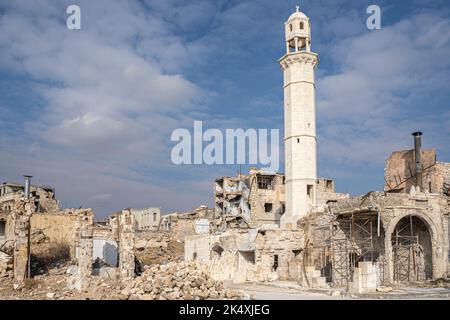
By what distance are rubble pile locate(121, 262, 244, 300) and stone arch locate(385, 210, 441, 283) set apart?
1125 cm

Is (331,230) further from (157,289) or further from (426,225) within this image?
(157,289)

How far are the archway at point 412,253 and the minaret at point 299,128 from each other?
9.93 m

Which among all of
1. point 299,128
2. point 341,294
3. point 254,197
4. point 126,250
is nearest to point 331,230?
A: point 341,294

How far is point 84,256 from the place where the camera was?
79.8 feet

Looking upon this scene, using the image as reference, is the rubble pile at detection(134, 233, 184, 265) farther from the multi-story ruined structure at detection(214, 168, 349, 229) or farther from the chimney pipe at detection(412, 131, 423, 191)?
the chimney pipe at detection(412, 131, 423, 191)

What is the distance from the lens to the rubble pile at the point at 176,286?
16078mm

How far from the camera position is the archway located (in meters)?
26.5

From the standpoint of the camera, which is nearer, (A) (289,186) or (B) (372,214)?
(B) (372,214)

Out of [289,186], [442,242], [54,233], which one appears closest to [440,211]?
[442,242]

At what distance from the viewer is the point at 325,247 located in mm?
29688

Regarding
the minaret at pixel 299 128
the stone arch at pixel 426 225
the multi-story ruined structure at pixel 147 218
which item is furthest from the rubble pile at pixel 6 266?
the multi-story ruined structure at pixel 147 218

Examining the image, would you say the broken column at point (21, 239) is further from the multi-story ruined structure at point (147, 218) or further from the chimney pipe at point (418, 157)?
the multi-story ruined structure at point (147, 218)

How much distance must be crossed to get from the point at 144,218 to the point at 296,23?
108ft
